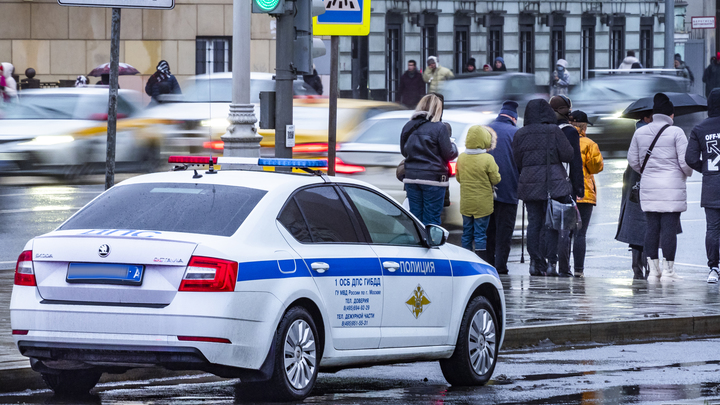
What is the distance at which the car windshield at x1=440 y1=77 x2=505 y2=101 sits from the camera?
29.0m

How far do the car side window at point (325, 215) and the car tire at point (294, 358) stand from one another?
1.59 ft

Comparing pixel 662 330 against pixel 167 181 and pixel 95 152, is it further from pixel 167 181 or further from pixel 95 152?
pixel 95 152

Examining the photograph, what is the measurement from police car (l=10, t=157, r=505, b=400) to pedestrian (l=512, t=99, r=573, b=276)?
5.01 m

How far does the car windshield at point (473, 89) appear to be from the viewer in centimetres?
2900

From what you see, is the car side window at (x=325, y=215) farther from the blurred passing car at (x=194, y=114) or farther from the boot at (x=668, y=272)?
the blurred passing car at (x=194, y=114)

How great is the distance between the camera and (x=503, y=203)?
44.1 ft

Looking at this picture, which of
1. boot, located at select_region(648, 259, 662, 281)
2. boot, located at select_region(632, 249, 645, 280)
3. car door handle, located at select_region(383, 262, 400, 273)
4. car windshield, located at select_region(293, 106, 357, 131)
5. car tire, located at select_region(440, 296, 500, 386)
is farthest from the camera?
car windshield, located at select_region(293, 106, 357, 131)

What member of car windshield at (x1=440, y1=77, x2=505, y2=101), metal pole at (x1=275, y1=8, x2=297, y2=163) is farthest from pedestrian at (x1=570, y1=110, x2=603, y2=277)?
car windshield at (x1=440, y1=77, x2=505, y2=101)

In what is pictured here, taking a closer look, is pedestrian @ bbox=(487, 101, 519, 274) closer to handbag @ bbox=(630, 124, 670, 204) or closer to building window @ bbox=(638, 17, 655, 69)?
handbag @ bbox=(630, 124, 670, 204)

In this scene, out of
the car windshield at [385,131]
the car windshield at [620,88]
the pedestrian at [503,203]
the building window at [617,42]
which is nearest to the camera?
the pedestrian at [503,203]

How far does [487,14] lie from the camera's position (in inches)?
1773

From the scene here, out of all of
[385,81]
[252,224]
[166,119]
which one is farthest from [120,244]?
[385,81]

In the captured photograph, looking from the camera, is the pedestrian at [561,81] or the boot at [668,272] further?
the pedestrian at [561,81]

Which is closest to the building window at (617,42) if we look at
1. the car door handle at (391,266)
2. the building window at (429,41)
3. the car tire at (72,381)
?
the building window at (429,41)
